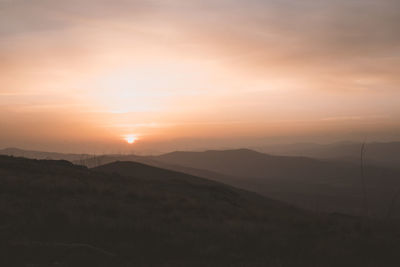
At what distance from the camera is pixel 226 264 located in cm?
909

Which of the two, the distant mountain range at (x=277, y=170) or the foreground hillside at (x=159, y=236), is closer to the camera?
the foreground hillside at (x=159, y=236)

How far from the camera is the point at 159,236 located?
37.0 ft

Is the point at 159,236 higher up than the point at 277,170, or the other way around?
the point at 159,236

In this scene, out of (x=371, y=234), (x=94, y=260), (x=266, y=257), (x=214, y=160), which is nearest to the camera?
(x=94, y=260)

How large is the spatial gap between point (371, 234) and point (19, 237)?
11283 mm

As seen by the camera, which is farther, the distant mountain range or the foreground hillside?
the distant mountain range

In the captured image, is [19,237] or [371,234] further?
[371,234]

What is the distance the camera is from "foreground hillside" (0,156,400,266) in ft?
30.2

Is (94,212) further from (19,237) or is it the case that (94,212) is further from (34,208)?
(19,237)

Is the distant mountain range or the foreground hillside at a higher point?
the foreground hillside

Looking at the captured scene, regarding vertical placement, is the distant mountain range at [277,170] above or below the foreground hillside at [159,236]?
below

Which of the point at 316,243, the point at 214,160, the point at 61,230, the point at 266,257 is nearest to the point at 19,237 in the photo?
the point at 61,230

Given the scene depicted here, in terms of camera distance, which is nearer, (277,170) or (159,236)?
(159,236)

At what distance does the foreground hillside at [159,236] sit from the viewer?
30.2ft
